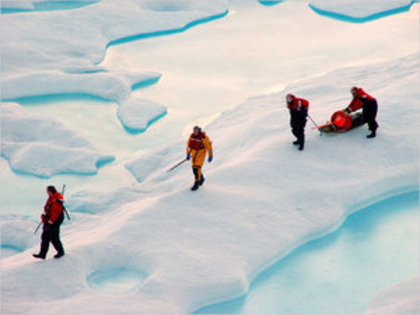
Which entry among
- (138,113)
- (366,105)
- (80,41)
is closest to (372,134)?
(366,105)

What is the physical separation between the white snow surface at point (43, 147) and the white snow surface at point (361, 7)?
12987 mm

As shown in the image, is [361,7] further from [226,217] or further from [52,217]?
[52,217]

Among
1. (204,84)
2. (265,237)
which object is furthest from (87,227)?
(204,84)

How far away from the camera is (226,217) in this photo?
1045 cm

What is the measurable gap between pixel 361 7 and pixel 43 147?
572 inches

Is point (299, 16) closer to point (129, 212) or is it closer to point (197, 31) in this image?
point (197, 31)

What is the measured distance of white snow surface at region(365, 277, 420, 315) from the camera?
8151 mm

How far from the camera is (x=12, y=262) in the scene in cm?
1021

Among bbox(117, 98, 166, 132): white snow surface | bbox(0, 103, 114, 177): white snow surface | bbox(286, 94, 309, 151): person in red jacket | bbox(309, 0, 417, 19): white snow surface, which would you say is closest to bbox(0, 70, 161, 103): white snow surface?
bbox(117, 98, 166, 132): white snow surface

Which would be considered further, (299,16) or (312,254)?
(299,16)

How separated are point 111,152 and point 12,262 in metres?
6.41

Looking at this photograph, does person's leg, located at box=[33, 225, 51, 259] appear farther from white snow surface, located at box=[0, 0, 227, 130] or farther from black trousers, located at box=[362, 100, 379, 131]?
white snow surface, located at box=[0, 0, 227, 130]

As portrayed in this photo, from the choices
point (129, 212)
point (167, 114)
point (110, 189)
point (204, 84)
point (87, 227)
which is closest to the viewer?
point (129, 212)

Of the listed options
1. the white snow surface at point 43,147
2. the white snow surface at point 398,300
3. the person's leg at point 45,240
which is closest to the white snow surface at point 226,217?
the person's leg at point 45,240
